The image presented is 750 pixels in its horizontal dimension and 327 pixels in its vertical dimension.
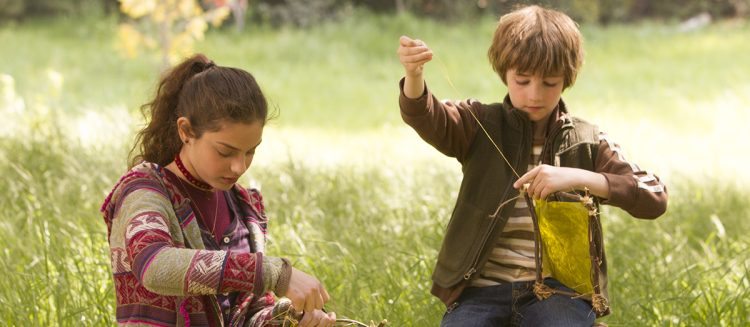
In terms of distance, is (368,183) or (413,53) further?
(368,183)

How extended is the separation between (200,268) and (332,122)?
7294 millimetres

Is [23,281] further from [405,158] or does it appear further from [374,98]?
[374,98]

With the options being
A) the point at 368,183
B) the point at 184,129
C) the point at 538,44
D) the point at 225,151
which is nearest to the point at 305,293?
the point at 225,151

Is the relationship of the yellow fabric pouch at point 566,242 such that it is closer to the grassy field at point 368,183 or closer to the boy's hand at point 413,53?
the boy's hand at point 413,53

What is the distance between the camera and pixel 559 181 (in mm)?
2906

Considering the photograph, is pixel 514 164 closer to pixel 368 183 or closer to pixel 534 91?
pixel 534 91

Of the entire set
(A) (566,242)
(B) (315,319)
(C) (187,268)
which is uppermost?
(C) (187,268)

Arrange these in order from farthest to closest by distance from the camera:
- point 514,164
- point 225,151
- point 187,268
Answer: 1. point 514,164
2. point 225,151
3. point 187,268

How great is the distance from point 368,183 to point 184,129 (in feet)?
9.72

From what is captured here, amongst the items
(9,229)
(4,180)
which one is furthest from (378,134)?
(9,229)

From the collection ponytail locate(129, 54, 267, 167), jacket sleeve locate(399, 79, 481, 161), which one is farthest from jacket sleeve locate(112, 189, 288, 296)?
jacket sleeve locate(399, 79, 481, 161)

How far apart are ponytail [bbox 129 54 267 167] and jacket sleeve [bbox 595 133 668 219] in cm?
96

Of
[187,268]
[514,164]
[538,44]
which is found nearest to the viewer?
[187,268]

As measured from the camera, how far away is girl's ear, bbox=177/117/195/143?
289cm
